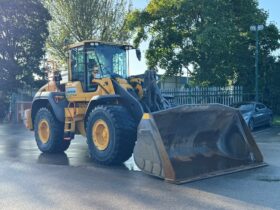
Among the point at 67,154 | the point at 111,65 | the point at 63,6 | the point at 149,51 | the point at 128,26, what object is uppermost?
the point at 63,6

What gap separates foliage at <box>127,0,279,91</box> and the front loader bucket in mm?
13754

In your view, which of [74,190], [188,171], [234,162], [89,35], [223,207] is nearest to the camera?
[223,207]

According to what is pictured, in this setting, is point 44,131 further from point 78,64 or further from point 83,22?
point 83,22

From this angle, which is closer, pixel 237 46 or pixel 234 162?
pixel 234 162

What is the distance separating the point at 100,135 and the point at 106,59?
217 cm

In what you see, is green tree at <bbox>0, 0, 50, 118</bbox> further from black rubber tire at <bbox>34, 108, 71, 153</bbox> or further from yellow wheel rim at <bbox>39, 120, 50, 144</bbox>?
black rubber tire at <bbox>34, 108, 71, 153</bbox>

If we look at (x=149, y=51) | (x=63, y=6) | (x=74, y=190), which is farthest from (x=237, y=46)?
(x=74, y=190)

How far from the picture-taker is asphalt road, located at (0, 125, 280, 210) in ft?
20.7

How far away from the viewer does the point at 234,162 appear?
9180 millimetres

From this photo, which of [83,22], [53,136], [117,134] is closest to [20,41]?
[83,22]

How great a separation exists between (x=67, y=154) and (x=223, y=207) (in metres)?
6.54

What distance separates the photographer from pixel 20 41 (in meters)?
29.4

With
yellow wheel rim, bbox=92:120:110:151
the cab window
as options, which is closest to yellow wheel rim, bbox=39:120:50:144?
the cab window

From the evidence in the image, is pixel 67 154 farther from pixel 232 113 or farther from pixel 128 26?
pixel 128 26
